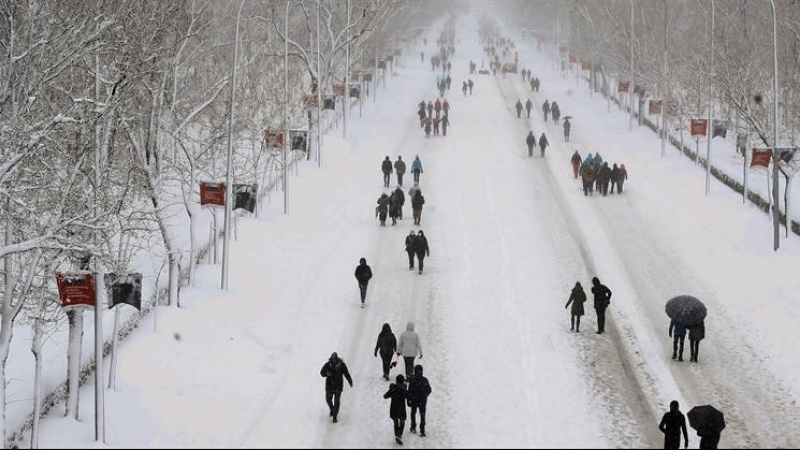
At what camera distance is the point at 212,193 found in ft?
87.8

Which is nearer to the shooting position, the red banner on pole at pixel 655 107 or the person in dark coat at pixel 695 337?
the person in dark coat at pixel 695 337

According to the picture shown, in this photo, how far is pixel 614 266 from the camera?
2981 cm

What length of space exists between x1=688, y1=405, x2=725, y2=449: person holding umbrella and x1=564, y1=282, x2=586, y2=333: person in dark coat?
7.22 metres

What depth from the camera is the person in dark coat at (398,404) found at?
17719 millimetres

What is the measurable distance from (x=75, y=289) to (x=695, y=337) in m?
12.3

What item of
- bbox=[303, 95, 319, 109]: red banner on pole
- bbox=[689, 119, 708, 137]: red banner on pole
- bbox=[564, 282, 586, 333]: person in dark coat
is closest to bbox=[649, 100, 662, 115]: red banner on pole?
bbox=[689, 119, 708, 137]: red banner on pole

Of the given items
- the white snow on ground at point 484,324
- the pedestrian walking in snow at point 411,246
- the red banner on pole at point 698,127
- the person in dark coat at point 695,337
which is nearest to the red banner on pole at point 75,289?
the white snow on ground at point 484,324

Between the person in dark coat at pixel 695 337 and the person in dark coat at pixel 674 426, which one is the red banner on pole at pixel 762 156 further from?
the person in dark coat at pixel 674 426

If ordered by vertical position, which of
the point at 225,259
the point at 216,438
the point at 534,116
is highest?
the point at 534,116

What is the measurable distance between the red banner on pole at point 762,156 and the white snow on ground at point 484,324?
2185 mm

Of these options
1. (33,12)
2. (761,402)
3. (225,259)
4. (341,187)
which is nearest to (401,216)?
(341,187)

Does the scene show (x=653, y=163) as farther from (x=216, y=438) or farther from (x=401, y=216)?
(x=216, y=438)

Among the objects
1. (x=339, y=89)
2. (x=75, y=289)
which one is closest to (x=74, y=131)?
(x=75, y=289)

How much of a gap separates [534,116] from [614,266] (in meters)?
32.8
